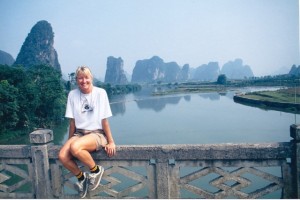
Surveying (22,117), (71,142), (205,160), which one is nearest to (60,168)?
(71,142)

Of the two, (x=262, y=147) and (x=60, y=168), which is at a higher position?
(x=262, y=147)

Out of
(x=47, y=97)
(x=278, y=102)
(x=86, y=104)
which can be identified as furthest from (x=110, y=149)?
(x=278, y=102)

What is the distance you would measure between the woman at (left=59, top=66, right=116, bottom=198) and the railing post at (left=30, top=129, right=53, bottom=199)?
1.72 ft

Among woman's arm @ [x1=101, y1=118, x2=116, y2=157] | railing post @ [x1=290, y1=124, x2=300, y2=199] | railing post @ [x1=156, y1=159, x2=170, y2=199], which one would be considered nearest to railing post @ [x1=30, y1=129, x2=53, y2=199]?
woman's arm @ [x1=101, y1=118, x2=116, y2=157]

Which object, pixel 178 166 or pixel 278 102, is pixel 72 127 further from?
pixel 278 102

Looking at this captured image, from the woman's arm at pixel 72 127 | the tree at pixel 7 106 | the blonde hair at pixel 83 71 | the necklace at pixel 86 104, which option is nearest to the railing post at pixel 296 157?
the necklace at pixel 86 104

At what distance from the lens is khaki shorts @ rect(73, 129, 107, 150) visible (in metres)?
3.13

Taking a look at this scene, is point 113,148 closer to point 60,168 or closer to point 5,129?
point 60,168

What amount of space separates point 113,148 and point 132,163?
0.36 m

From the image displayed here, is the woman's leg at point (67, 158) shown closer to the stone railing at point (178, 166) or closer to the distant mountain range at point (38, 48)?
the stone railing at point (178, 166)

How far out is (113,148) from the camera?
10.3 feet

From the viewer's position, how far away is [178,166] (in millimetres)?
3209

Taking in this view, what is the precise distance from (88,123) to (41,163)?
100 cm

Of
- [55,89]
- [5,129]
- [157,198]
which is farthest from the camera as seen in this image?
[55,89]
